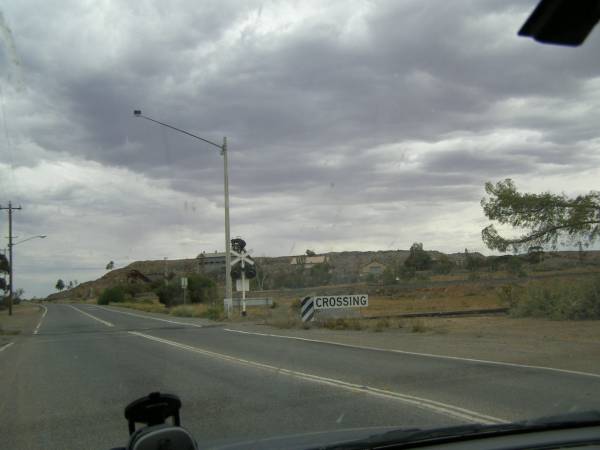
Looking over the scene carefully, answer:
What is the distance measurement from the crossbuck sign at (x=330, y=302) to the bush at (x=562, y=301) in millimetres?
6919

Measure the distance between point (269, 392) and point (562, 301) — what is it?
18.2 meters

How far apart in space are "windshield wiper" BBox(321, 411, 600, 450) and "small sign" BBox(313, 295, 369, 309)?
20951 millimetres

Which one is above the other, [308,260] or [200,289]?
[308,260]

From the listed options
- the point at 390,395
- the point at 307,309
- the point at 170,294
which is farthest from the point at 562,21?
the point at 170,294

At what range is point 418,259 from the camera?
3514 inches

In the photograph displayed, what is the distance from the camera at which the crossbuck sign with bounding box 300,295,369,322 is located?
25.9 metres

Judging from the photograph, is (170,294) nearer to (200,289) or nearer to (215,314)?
(200,289)

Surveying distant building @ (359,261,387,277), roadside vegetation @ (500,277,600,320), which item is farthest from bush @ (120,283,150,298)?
roadside vegetation @ (500,277,600,320)

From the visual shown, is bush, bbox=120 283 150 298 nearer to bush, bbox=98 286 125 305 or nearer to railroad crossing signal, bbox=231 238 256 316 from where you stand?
bush, bbox=98 286 125 305

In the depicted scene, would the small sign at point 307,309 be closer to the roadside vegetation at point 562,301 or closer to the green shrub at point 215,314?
the roadside vegetation at point 562,301

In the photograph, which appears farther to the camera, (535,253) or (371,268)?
(371,268)

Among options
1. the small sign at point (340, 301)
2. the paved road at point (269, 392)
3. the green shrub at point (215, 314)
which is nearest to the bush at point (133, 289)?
the green shrub at point (215, 314)

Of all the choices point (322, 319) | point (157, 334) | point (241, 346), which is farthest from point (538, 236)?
point (157, 334)

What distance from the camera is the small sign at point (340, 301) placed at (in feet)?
84.9
